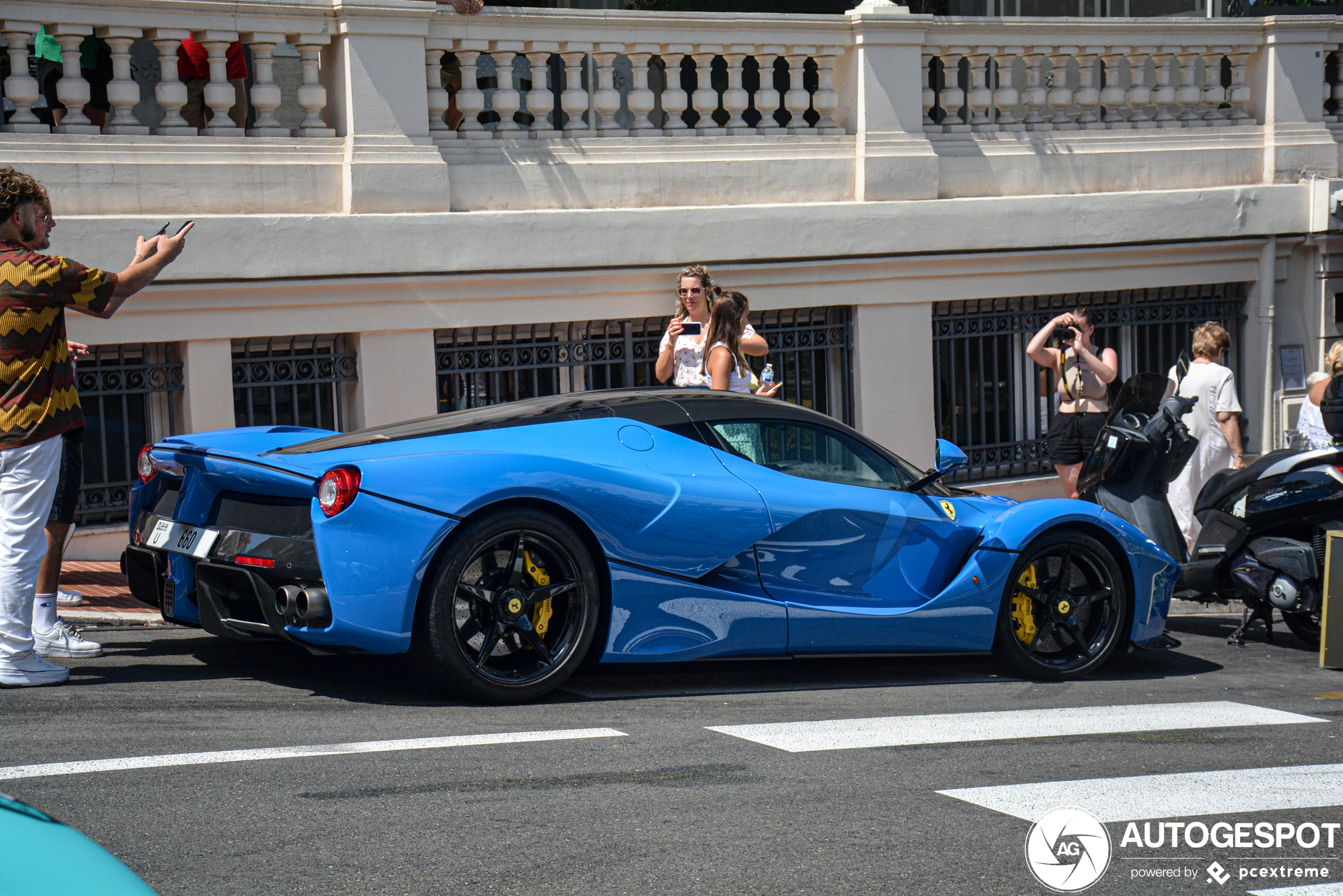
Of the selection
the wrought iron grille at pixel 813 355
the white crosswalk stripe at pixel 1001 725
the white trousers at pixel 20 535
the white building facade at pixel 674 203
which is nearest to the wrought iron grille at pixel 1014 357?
the white building facade at pixel 674 203

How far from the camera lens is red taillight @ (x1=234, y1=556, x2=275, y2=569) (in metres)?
5.57

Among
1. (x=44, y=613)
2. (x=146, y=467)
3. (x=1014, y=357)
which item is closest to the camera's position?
(x=146, y=467)

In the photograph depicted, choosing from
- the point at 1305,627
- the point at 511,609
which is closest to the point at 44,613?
the point at 511,609

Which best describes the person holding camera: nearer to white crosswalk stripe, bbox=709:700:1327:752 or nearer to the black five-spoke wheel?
the black five-spoke wheel

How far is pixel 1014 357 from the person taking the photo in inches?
506

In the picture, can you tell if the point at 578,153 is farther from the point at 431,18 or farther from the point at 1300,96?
the point at 1300,96

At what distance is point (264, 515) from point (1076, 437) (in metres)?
6.22

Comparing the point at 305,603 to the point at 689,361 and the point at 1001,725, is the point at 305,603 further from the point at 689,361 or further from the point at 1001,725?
the point at 689,361

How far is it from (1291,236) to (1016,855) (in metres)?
11.1

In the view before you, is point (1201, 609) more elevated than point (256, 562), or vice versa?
point (256, 562)

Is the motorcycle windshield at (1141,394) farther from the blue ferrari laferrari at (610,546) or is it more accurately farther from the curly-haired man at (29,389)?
the curly-haired man at (29,389)

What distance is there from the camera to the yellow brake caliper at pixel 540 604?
5.73m

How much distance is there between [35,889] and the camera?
2.09 meters

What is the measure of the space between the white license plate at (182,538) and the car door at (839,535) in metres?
2.09
